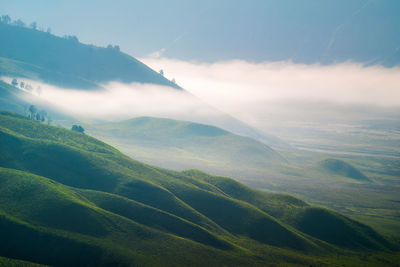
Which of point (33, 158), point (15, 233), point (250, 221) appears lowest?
point (15, 233)

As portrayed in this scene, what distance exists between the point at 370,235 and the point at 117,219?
Answer: 133623 millimetres

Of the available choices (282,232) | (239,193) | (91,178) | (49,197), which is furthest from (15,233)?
(239,193)

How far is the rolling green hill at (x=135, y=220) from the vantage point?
104m

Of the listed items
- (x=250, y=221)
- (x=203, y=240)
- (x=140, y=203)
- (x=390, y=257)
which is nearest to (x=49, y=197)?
(x=140, y=203)

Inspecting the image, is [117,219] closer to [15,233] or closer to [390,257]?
[15,233]

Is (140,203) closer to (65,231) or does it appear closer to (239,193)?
(65,231)

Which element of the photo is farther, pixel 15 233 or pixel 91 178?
pixel 91 178

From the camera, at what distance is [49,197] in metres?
124

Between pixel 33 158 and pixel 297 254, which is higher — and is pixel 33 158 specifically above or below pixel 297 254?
above

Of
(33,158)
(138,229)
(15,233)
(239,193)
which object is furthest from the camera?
(239,193)

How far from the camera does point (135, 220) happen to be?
12775cm

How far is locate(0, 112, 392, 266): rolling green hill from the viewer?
4094 inches

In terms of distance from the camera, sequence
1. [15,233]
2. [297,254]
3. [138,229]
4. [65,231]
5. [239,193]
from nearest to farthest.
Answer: [15,233] → [65,231] → [138,229] → [297,254] → [239,193]

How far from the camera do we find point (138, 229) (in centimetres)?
12062
